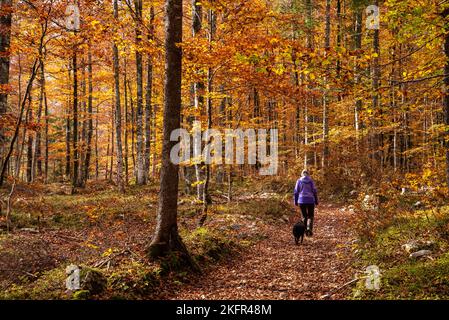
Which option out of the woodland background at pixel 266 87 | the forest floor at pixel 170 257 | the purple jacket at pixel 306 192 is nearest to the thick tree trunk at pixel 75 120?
the woodland background at pixel 266 87

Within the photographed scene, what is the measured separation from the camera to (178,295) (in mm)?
6410

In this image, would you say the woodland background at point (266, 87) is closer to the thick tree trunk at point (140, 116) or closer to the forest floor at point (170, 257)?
the thick tree trunk at point (140, 116)

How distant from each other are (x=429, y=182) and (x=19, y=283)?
30.6ft

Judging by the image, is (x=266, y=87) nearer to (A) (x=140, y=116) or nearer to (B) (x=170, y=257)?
(B) (x=170, y=257)

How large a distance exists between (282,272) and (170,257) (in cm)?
259

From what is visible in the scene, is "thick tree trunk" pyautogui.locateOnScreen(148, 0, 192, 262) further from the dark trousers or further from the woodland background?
the dark trousers

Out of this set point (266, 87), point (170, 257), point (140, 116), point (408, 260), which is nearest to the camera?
point (408, 260)

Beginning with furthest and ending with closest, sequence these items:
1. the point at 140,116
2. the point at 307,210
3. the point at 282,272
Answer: the point at 140,116 → the point at 307,210 → the point at 282,272

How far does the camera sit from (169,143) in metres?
7.35

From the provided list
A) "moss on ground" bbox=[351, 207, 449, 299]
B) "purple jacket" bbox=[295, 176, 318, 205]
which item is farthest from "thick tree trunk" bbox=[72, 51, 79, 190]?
"moss on ground" bbox=[351, 207, 449, 299]

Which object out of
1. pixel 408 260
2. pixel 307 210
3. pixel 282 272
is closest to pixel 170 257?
pixel 282 272

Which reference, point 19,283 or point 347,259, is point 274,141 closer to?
point 347,259

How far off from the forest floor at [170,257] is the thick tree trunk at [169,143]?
48 cm

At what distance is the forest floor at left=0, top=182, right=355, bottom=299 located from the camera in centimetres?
630
